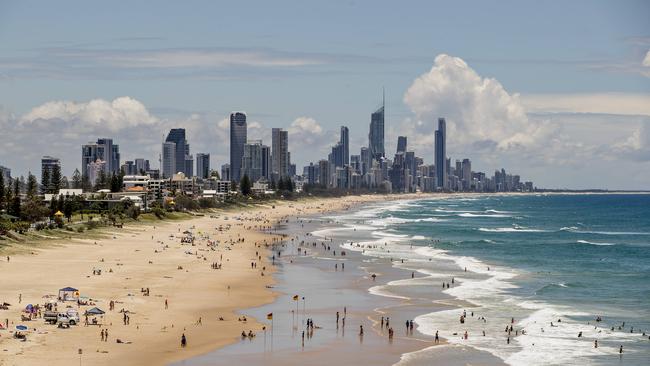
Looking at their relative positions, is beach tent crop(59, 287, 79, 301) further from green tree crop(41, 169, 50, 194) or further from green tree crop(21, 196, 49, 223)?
green tree crop(41, 169, 50, 194)

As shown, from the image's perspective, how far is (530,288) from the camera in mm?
71062

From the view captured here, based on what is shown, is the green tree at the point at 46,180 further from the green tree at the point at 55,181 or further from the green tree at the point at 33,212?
the green tree at the point at 33,212

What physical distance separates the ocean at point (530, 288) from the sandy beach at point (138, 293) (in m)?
11.9

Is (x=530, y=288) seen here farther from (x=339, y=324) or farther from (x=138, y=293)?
(x=138, y=293)

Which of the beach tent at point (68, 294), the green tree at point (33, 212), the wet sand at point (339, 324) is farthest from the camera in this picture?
the green tree at point (33, 212)

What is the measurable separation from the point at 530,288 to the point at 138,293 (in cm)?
3099

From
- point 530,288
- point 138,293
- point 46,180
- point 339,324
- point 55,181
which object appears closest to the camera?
point 339,324

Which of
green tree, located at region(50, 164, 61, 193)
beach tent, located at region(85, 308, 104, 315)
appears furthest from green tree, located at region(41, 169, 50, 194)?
beach tent, located at region(85, 308, 104, 315)

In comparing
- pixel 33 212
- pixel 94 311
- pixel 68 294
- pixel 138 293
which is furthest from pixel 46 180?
pixel 94 311

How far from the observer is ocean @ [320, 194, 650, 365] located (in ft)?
159

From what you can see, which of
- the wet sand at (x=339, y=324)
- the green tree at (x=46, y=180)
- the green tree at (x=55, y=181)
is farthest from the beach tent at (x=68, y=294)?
the green tree at (x=46, y=180)

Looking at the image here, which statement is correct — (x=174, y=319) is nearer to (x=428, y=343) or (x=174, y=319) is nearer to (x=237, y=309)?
(x=237, y=309)

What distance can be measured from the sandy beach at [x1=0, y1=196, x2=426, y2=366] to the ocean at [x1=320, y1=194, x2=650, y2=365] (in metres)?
11.9

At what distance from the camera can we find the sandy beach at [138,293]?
43469 millimetres
